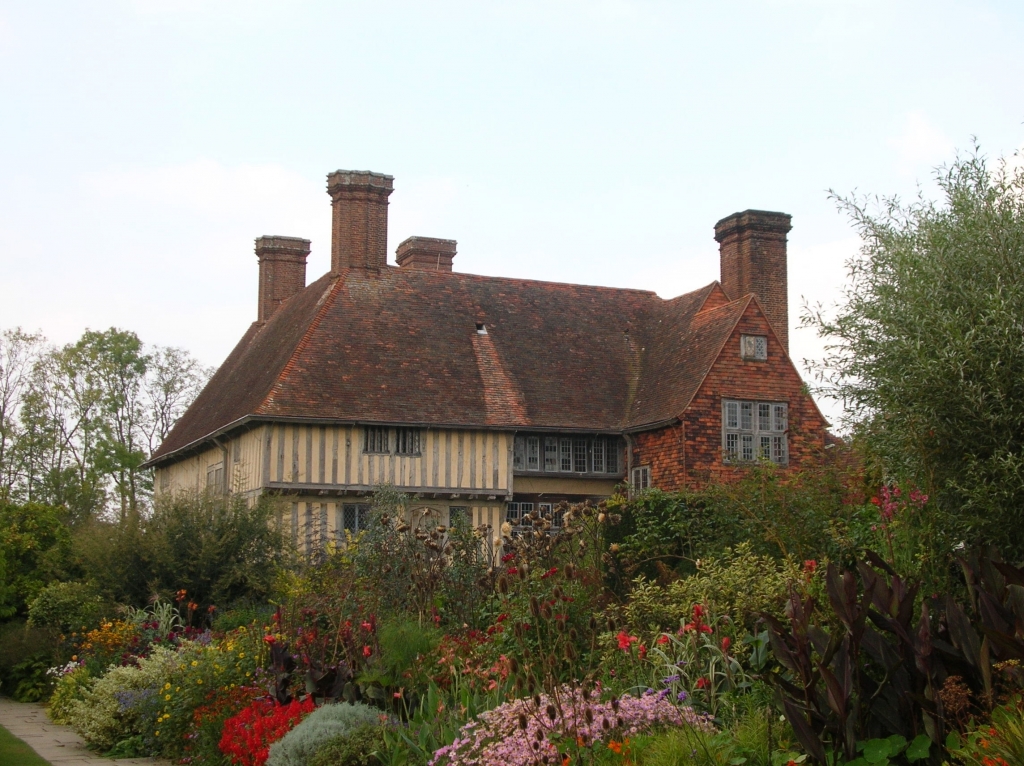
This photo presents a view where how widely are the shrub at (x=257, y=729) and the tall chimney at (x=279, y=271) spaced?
21.7 m

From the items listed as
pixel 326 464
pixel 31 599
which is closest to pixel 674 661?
pixel 31 599

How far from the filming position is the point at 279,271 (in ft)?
99.0

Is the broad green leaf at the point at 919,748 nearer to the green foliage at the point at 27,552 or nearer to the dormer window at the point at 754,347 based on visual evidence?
the green foliage at the point at 27,552

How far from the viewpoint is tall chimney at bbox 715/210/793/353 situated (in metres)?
25.2

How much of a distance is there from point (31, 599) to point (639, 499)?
9.52 metres

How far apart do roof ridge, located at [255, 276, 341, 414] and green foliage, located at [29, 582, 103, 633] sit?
633cm

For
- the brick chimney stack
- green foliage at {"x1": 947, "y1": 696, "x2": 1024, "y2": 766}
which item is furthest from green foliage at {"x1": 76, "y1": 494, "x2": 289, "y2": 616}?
the brick chimney stack

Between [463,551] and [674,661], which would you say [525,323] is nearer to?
[463,551]

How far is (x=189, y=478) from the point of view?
27.2m

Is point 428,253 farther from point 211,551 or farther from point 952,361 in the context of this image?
point 952,361

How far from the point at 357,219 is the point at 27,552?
10.4m

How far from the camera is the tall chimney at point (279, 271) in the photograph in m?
29.9

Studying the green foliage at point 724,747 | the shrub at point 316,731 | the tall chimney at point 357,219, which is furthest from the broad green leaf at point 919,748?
the tall chimney at point 357,219

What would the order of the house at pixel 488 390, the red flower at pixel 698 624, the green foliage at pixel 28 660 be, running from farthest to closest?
1. the house at pixel 488 390
2. the green foliage at pixel 28 660
3. the red flower at pixel 698 624
